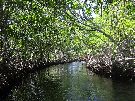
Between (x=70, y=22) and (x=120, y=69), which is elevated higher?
(x=70, y=22)

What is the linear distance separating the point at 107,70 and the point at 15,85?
448 inches

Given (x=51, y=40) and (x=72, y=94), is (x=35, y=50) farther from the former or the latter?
(x=72, y=94)

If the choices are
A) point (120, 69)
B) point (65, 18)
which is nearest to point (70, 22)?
point (65, 18)

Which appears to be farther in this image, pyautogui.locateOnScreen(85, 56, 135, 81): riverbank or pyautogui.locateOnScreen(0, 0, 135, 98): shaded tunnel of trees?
pyautogui.locateOnScreen(85, 56, 135, 81): riverbank

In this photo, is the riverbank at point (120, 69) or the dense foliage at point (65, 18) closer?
the dense foliage at point (65, 18)

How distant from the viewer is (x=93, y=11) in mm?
28828

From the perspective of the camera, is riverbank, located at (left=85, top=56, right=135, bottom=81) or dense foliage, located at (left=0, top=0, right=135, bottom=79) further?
riverbank, located at (left=85, top=56, right=135, bottom=81)

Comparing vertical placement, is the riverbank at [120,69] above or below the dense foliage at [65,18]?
below

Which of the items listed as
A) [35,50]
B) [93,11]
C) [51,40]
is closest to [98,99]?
[93,11]

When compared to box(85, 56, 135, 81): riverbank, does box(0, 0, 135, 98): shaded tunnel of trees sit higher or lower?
higher

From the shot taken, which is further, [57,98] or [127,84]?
[127,84]

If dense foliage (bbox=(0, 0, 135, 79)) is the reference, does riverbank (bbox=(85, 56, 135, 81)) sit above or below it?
below

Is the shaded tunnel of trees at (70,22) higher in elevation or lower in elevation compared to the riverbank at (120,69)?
higher

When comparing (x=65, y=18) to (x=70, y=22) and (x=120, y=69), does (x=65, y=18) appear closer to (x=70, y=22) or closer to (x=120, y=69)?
(x=70, y=22)
